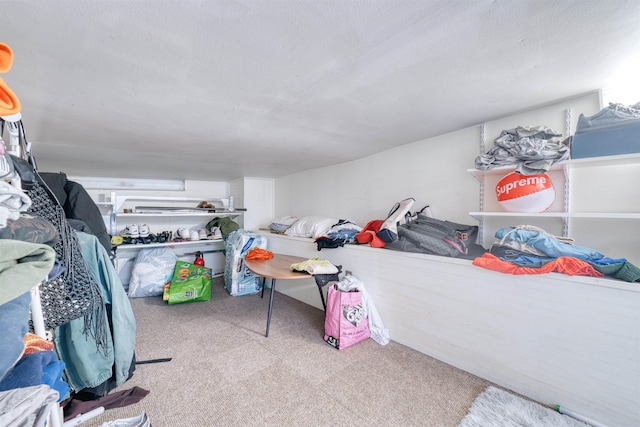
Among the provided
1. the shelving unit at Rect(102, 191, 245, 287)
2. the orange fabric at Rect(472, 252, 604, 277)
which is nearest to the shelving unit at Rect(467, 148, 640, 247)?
the orange fabric at Rect(472, 252, 604, 277)

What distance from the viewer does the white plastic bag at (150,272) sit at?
11.0 ft

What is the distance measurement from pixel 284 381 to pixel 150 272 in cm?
272

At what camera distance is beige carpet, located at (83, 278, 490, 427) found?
4.64 ft

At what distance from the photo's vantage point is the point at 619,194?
1.48 metres

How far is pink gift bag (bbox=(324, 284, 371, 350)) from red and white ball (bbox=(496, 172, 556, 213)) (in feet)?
4.29

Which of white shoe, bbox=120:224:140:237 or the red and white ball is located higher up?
the red and white ball

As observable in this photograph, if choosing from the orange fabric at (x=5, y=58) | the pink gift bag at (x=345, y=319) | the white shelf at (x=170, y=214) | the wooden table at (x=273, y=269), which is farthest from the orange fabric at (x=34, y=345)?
the white shelf at (x=170, y=214)

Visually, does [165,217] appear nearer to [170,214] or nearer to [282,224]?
[170,214]

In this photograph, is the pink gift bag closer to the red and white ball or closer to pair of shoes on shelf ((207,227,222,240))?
the red and white ball

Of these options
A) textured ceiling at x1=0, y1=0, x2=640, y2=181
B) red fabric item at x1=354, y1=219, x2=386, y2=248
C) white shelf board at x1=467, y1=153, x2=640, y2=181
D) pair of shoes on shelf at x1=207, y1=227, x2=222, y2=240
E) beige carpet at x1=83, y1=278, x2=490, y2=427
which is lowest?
beige carpet at x1=83, y1=278, x2=490, y2=427

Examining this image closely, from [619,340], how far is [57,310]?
2.62m

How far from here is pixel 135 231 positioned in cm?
358

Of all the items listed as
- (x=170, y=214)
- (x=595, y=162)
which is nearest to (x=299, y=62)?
(x=595, y=162)

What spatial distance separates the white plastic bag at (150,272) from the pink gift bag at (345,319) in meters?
2.56
